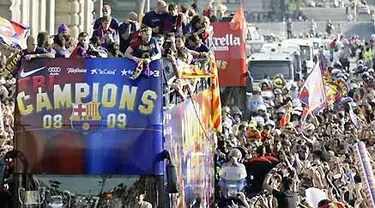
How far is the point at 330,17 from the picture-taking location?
316 ft

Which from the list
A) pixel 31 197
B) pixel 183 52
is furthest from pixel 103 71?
pixel 183 52

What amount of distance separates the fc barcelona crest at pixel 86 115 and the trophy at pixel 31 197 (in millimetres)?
723

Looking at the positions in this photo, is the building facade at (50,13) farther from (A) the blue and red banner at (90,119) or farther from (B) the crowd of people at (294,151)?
(A) the blue and red banner at (90,119)

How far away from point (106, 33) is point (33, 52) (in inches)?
118

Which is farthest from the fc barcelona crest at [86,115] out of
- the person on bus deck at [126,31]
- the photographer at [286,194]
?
the photographer at [286,194]

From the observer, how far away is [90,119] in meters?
14.9

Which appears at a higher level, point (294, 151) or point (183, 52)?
point (183, 52)

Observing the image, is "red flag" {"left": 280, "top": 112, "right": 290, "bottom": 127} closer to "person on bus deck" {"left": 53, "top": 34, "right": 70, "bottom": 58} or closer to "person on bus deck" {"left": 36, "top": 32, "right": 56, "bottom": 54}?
"person on bus deck" {"left": 53, "top": 34, "right": 70, "bottom": 58}

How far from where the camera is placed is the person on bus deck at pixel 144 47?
15977 millimetres

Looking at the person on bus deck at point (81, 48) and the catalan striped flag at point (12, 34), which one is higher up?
the catalan striped flag at point (12, 34)

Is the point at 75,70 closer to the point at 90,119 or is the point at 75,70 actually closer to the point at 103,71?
the point at 103,71

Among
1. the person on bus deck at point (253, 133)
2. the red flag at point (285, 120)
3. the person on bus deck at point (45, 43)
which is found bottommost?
the person on bus deck at point (253, 133)

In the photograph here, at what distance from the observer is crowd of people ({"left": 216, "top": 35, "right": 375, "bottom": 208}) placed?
20.6 m

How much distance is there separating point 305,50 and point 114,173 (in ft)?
135
